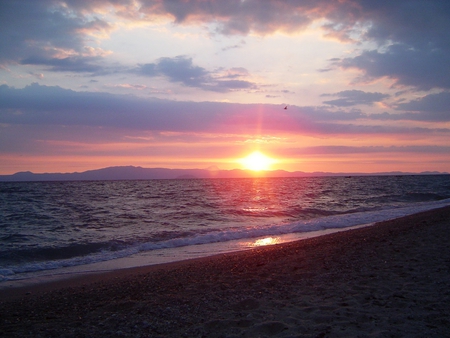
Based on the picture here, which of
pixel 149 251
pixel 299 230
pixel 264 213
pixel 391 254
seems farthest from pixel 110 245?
pixel 264 213

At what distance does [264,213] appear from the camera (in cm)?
2716

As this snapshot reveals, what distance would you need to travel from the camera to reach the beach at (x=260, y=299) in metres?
5.13

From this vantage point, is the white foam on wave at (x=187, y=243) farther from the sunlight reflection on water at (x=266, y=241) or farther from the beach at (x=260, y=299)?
the beach at (x=260, y=299)

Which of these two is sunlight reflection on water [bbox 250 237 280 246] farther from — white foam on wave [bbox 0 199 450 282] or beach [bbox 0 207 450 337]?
beach [bbox 0 207 450 337]

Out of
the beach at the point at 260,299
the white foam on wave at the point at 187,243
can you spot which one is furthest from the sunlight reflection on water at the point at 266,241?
the beach at the point at 260,299

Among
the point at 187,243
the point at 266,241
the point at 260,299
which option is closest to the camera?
the point at 260,299

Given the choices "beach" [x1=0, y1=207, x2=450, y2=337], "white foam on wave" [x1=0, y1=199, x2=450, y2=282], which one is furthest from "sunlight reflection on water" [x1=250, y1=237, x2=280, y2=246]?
"beach" [x1=0, y1=207, x2=450, y2=337]

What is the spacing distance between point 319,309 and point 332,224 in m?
15.7

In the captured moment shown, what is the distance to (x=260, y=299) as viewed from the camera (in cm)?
638

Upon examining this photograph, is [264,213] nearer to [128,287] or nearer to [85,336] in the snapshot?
[128,287]

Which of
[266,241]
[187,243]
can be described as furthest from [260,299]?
[187,243]

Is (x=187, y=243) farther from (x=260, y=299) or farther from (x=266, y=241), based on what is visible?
(x=260, y=299)

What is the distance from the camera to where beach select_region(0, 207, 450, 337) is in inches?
202

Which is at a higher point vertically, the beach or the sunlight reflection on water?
the beach
